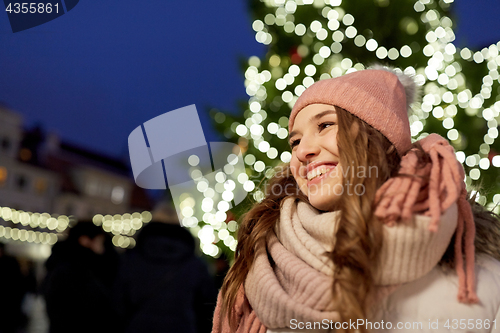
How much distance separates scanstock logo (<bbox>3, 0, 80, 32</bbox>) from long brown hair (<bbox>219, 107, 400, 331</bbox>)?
3.98m

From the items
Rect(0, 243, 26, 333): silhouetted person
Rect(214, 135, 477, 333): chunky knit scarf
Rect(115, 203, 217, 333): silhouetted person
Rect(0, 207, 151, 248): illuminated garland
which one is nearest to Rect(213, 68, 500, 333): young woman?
Rect(214, 135, 477, 333): chunky knit scarf

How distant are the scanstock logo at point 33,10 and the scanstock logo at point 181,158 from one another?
6.12 feet

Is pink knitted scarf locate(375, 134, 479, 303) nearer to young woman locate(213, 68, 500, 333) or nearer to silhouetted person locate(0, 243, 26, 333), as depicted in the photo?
young woman locate(213, 68, 500, 333)

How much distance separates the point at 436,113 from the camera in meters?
3.11

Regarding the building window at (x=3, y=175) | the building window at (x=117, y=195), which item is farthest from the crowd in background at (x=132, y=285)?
the building window at (x=117, y=195)

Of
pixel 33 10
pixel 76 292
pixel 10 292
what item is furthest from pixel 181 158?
pixel 33 10

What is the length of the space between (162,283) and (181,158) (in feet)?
4.66

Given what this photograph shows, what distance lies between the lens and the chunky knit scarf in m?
0.93

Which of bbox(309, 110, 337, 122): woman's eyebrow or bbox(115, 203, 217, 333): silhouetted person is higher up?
bbox(309, 110, 337, 122): woman's eyebrow

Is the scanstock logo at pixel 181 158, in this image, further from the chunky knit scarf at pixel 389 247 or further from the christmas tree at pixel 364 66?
the chunky knit scarf at pixel 389 247

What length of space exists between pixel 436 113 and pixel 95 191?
11.4m

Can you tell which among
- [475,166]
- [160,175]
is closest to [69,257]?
[160,175]

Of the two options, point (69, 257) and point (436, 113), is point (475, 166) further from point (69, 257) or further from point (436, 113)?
point (69, 257)

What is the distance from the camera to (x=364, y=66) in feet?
11.3
